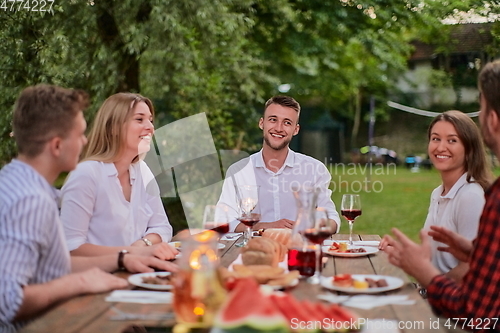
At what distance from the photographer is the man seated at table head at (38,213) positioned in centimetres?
167

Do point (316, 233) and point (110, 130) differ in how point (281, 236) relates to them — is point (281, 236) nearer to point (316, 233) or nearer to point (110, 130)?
point (316, 233)

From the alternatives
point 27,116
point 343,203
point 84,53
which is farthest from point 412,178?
point 27,116

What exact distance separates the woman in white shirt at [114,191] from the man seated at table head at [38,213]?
2.08 feet

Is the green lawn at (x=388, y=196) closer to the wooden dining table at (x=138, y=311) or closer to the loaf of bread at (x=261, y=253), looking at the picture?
the loaf of bread at (x=261, y=253)

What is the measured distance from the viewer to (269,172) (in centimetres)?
400

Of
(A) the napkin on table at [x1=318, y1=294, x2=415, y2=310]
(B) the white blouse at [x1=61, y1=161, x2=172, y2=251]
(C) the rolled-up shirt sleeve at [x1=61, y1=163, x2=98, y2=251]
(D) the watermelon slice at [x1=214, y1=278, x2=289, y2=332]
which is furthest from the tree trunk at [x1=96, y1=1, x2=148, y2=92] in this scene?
(D) the watermelon slice at [x1=214, y1=278, x2=289, y2=332]

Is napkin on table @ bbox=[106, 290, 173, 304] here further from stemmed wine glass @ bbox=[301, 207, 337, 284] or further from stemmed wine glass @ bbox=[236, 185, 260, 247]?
stemmed wine glass @ bbox=[236, 185, 260, 247]

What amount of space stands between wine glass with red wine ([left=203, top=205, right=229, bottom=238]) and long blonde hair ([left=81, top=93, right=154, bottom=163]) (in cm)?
85

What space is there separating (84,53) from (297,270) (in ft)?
14.3

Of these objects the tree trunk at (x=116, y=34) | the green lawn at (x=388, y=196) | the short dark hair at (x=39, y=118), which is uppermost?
the tree trunk at (x=116, y=34)

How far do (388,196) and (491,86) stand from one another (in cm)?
1174

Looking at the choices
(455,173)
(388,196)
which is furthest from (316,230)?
(388,196)

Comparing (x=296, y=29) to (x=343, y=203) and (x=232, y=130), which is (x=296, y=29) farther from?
(x=343, y=203)

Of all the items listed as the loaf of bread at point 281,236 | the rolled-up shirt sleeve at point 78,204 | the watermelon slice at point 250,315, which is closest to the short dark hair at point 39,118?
the rolled-up shirt sleeve at point 78,204
